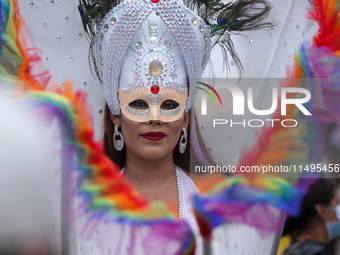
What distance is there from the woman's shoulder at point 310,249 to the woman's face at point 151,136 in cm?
62

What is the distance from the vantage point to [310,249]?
5.36ft

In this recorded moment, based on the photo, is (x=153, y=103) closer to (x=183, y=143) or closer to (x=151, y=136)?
(x=151, y=136)

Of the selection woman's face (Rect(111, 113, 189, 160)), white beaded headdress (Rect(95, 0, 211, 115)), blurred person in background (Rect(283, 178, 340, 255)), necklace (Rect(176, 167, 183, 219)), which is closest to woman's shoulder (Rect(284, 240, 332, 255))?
blurred person in background (Rect(283, 178, 340, 255))

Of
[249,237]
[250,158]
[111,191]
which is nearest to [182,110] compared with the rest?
[250,158]

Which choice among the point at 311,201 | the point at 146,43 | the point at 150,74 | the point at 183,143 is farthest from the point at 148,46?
the point at 311,201

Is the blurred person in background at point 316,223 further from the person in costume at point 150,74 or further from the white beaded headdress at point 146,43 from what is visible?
the white beaded headdress at point 146,43

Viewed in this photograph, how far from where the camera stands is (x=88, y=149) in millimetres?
1637

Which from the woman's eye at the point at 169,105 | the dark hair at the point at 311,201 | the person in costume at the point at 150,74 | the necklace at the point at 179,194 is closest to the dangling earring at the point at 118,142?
the person in costume at the point at 150,74

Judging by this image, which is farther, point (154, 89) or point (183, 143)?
point (183, 143)

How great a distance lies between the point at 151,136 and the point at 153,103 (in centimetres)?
14

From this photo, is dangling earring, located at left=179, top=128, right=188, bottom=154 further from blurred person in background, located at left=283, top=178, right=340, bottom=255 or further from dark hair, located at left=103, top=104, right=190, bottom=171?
blurred person in background, located at left=283, top=178, right=340, bottom=255

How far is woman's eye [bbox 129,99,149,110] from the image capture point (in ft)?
6.00

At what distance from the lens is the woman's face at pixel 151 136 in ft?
5.99

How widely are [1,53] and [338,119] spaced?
50.7 inches
